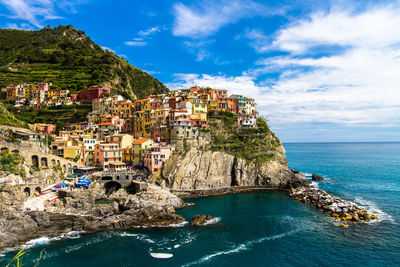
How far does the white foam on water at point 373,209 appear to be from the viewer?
42253 mm

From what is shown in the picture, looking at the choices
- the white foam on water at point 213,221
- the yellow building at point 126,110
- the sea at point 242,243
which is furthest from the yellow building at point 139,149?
the white foam on water at point 213,221

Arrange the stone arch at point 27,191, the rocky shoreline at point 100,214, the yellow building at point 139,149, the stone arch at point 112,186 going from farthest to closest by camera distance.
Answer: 1. the yellow building at point 139,149
2. the stone arch at point 112,186
3. the stone arch at point 27,191
4. the rocky shoreline at point 100,214

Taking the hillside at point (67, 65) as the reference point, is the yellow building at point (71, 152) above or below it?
below

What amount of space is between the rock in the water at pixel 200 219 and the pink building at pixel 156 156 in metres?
21.5

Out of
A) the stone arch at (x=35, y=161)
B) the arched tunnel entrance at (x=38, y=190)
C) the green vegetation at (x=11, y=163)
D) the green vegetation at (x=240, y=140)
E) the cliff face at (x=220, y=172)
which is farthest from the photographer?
the green vegetation at (x=240, y=140)

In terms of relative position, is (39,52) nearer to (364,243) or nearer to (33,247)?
(33,247)

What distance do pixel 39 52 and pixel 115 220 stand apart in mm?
112182

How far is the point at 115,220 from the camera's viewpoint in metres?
39.5

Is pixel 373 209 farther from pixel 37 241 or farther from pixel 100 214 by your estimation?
pixel 37 241

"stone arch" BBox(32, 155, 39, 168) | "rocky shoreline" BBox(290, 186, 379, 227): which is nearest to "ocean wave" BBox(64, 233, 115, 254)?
"stone arch" BBox(32, 155, 39, 168)

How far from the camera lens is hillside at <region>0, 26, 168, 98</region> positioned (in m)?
103

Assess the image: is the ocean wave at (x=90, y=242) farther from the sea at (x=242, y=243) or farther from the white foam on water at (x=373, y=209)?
the white foam on water at (x=373, y=209)

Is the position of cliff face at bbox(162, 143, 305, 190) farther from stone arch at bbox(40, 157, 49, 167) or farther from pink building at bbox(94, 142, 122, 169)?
stone arch at bbox(40, 157, 49, 167)

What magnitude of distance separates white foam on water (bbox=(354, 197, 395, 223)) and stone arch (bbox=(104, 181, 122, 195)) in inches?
1856
